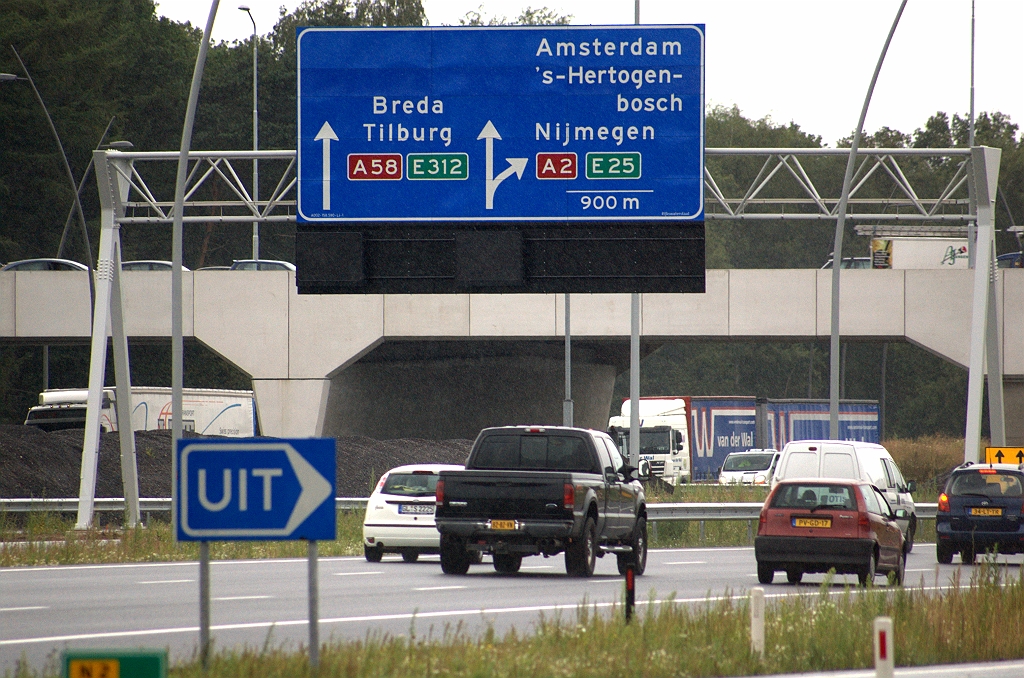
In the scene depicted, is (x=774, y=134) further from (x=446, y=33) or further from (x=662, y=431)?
(x=446, y=33)

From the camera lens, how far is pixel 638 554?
2267cm

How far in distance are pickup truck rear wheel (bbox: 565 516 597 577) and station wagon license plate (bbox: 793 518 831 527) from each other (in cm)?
274

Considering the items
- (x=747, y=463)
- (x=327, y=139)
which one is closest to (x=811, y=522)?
(x=327, y=139)

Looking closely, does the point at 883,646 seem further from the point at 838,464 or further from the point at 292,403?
the point at 292,403

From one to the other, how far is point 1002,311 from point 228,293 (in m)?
22.5

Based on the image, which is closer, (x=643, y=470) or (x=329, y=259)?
(x=329, y=259)

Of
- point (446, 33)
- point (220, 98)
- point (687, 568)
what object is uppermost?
point (220, 98)

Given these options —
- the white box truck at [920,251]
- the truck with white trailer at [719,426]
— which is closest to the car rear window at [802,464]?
the truck with white trailer at [719,426]

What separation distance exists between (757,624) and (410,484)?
1313cm

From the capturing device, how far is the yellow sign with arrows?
102ft

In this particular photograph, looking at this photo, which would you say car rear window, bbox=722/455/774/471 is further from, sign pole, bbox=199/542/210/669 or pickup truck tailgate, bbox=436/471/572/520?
sign pole, bbox=199/542/210/669

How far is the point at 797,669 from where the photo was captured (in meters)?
11.3

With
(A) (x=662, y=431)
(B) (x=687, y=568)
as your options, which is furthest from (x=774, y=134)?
(B) (x=687, y=568)

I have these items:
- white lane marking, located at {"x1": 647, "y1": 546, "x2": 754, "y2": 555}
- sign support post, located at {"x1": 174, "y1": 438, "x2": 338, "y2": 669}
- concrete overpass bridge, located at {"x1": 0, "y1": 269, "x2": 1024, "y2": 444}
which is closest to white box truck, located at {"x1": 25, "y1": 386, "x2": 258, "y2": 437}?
concrete overpass bridge, located at {"x1": 0, "y1": 269, "x2": 1024, "y2": 444}
